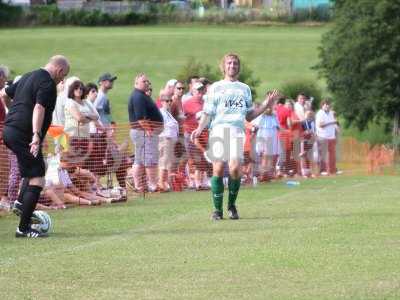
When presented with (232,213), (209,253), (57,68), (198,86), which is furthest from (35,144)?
(198,86)

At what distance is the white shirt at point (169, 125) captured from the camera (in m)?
19.7

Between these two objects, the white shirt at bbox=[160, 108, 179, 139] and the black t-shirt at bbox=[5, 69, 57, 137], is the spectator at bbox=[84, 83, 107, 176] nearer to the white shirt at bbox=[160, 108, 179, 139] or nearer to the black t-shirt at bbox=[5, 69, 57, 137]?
the white shirt at bbox=[160, 108, 179, 139]

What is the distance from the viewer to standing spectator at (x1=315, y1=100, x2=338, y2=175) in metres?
27.0

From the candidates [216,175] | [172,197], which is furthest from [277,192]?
[216,175]

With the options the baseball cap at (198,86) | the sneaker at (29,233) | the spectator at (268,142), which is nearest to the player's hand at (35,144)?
the sneaker at (29,233)

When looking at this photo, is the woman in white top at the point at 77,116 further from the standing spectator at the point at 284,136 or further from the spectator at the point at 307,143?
the spectator at the point at 307,143

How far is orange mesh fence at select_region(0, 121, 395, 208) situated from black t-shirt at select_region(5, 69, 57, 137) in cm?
253

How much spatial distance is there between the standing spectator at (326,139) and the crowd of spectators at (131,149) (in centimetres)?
211

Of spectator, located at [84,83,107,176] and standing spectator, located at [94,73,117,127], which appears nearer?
spectator, located at [84,83,107,176]

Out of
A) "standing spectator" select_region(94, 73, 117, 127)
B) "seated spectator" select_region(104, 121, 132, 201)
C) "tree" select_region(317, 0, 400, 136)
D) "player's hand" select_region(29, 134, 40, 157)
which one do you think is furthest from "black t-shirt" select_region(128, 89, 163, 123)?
"tree" select_region(317, 0, 400, 136)

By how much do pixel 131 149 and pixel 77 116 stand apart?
260cm

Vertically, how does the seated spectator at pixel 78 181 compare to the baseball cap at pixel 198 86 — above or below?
below

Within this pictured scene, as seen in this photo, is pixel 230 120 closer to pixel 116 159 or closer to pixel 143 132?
pixel 116 159

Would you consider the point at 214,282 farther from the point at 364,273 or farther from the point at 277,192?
the point at 277,192
